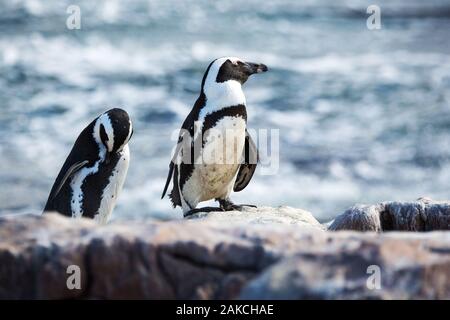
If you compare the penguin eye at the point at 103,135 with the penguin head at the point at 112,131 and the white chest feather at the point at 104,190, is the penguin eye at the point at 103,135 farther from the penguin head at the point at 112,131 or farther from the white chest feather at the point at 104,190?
the white chest feather at the point at 104,190

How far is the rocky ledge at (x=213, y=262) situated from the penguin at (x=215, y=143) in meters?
4.30

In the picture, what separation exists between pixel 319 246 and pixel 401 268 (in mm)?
268

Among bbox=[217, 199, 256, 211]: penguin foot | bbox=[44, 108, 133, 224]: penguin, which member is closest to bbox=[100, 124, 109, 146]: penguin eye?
bbox=[44, 108, 133, 224]: penguin

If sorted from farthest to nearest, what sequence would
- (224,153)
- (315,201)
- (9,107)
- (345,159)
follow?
1. (9,107)
2. (345,159)
3. (315,201)
4. (224,153)

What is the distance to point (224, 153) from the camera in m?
8.48

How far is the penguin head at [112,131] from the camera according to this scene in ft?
25.3

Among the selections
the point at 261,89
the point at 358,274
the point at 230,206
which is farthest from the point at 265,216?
the point at 261,89

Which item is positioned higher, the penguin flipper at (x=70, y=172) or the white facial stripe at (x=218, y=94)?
the white facial stripe at (x=218, y=94)

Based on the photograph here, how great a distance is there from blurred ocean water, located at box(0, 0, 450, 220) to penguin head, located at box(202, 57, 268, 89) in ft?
17.8

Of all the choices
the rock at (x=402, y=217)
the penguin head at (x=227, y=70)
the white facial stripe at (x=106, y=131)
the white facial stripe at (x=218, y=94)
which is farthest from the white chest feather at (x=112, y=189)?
the rock at (x=402, y=217)

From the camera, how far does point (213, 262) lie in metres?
3.74

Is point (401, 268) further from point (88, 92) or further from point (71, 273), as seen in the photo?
point (88, 92)

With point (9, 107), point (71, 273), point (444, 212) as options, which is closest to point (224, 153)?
point (444, 212)
